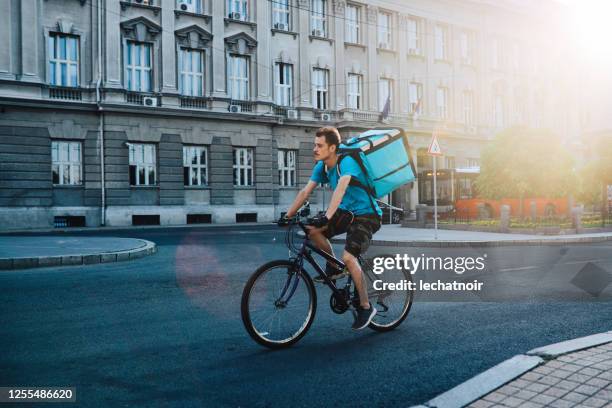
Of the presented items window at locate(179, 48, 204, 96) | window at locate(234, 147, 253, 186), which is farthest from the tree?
window at locate(179, 48, 204, 96)

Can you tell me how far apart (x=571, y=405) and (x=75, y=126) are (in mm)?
24923

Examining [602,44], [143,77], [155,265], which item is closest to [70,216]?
[143,77]

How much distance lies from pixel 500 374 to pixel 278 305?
182 cm

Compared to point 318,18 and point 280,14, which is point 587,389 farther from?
point 318,18

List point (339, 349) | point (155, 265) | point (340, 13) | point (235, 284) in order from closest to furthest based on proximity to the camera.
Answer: point (339, 349)
point (235, 284)
point (155, 265)
point (340, 13)

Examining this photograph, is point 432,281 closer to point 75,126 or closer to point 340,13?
point 75,126

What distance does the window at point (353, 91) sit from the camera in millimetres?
33750

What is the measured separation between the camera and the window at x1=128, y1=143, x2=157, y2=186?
84.9 feet

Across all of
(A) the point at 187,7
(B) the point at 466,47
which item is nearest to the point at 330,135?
(A) the point at 187,7

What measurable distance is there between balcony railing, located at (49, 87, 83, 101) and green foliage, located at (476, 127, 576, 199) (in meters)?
19.2

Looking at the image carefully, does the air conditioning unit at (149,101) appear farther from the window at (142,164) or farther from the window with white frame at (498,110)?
the window with white frame at (498,110)

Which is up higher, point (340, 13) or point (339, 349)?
point (340, 13)

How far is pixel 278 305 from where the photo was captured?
→ 14.8ft

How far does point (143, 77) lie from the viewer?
2652 centimetres
